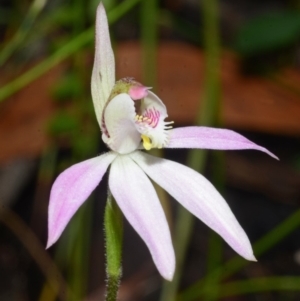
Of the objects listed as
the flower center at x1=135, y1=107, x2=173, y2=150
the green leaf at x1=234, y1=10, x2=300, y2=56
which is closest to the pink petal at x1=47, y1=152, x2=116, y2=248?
the flower center at x1=135, y1=107, x2=173, y2=150

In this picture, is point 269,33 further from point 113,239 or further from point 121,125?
point 113,239

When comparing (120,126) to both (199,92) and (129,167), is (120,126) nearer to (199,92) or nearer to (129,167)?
(129,167)

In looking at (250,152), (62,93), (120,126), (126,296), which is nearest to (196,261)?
(126,296)

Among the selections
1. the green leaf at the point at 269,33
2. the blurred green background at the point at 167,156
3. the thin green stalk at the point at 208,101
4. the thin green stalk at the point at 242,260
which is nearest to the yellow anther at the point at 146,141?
the thin green stalk at the point at 208,101

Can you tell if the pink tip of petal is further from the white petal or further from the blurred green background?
the blurred green background

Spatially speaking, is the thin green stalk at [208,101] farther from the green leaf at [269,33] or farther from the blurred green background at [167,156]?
the green leaf at [269,33]

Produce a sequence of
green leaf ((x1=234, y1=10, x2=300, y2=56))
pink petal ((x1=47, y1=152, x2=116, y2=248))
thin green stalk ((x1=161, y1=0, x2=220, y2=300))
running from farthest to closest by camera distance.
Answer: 1. green leaf ((x1=234, y1=10, x2=300, y2=56))
2. thin green stalk ((x1=161, y1=0, x2=220, y2=300))
3. pink petal ((x1=47, y1=152, x2=116, y2=248))

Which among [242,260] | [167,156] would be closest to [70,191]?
[242,260]
